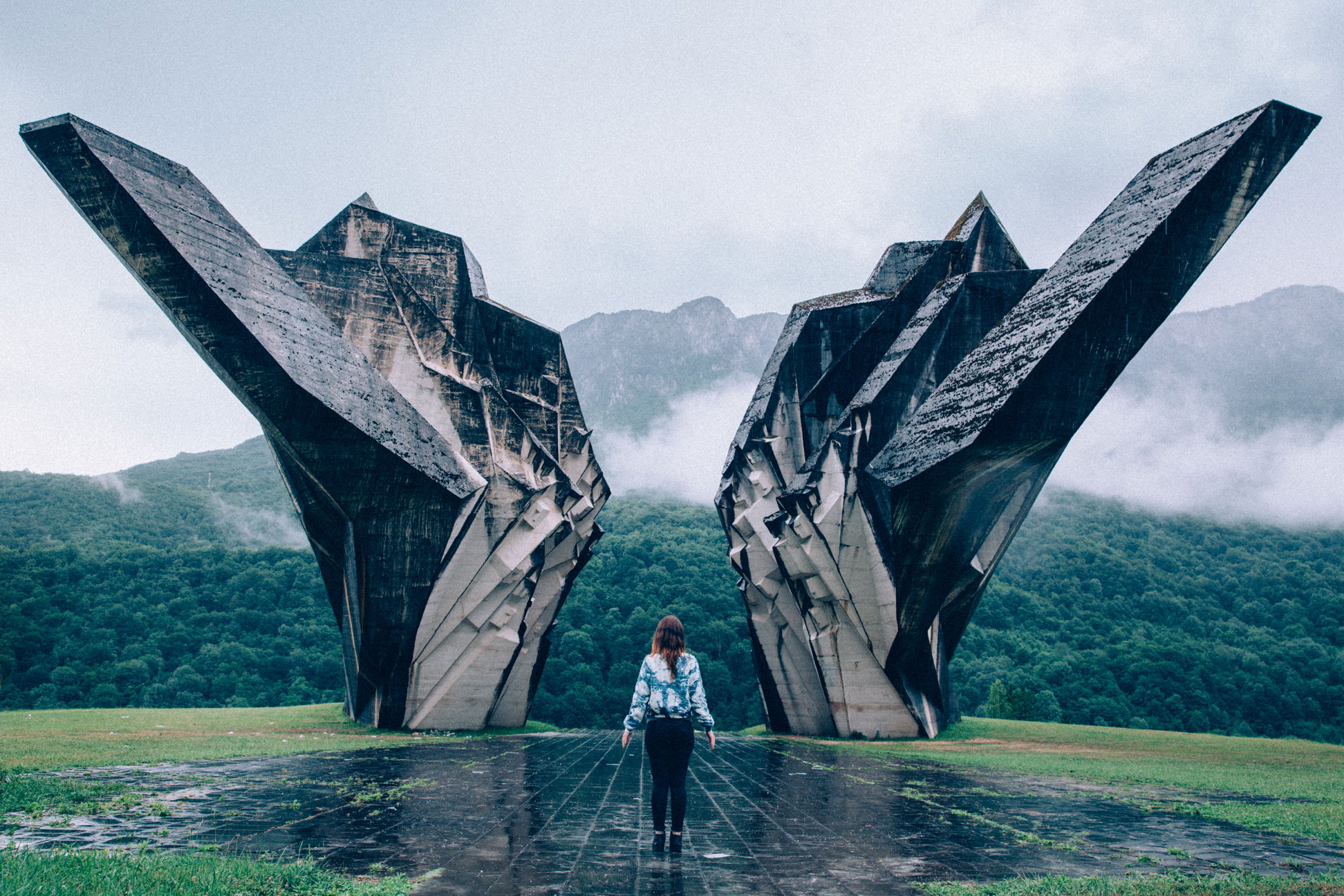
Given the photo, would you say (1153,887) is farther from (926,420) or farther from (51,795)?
(926,420)

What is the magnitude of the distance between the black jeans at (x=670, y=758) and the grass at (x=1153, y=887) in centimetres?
163

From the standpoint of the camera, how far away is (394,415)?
53.5 feet

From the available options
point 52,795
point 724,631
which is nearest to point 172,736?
point 52,795

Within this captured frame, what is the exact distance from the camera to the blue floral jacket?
19.5ft

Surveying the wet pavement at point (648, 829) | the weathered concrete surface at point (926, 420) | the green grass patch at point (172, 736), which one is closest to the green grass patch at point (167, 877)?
the wet pavement at point (648, 829)

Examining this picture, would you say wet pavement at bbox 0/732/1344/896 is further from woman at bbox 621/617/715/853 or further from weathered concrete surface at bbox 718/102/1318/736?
weathered concrete surface at bbox 718/102/1318/736

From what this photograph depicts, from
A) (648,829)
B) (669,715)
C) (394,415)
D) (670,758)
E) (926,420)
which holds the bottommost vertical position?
(648,829)

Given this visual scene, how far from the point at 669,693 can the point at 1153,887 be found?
2943 mm

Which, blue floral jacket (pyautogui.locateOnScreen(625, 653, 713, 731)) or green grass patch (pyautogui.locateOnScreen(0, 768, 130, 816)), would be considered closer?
blue floral jacket (pyautogui.locateOnScreen(625, 653, 713, 731))

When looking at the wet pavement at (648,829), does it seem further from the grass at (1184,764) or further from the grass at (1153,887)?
the grass at (1184,764)

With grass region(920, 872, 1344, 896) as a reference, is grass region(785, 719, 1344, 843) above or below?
below

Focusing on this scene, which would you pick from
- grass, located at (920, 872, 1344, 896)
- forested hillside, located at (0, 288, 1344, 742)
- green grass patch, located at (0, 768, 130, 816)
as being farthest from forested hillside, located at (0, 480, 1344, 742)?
green grass patch, located at (0, 768, 130, 816)

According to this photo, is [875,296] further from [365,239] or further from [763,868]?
[763,868]

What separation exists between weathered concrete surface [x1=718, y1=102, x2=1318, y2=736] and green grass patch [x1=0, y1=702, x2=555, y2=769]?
25.7 feet
